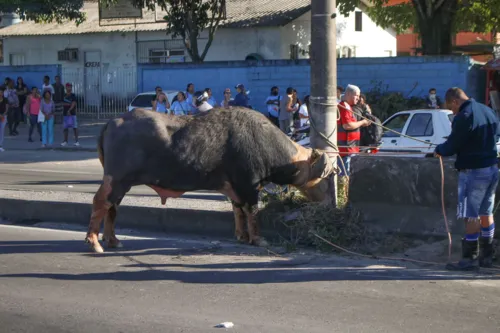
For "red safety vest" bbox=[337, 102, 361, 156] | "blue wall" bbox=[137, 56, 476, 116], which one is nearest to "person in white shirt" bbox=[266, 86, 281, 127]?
"blue wall" bbox=[137, 56, 476, 116]

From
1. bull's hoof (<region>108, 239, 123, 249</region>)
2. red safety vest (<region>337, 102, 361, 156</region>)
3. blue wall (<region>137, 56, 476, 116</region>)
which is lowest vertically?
bull's hoof (<region>108, 239, 123, 249</region>)

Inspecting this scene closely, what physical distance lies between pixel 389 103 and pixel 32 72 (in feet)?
54.1

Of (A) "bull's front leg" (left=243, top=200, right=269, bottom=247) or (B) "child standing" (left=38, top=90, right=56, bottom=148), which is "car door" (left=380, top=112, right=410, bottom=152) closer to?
(A) "bull's front leg" (left=243, top=200, right=269, bottom=247)

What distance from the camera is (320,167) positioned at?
30.6 ft

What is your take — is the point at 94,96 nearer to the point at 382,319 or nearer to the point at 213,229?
the point at 213,229

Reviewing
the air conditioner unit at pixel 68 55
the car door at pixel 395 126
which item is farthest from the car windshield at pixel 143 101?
the air conditioner unit at pixel 68 55

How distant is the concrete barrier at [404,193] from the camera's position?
29.2 feet

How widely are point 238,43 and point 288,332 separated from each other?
31.1 meters

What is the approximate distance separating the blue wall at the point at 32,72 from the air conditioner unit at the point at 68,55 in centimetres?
557

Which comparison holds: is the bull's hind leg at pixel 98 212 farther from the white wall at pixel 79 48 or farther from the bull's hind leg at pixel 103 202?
the white wall at pixel 79 48

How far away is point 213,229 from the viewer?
32.5 ft

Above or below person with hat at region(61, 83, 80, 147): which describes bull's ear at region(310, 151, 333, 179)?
below

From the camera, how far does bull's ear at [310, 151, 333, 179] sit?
30.6 feet

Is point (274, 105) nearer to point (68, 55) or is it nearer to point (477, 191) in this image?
point (477, 191)
